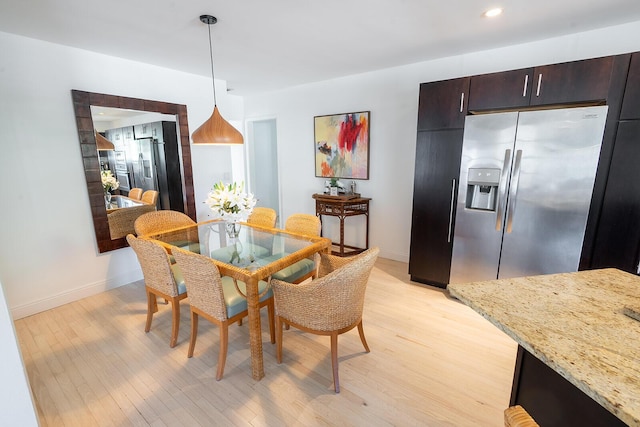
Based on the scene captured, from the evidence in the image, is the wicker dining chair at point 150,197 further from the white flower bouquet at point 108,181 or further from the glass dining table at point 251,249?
the glass dining table at point 251,249

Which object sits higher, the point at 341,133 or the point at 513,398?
the point at 341,133

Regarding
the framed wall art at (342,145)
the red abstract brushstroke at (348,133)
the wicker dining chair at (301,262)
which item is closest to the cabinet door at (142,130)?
the wicker dining chair at (301,262)

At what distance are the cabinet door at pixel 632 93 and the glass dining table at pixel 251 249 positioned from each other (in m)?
2.47

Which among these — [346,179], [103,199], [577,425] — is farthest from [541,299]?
[103,199]

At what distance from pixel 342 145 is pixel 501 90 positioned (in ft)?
6.73

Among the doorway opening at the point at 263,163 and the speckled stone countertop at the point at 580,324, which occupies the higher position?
the doorway opening at the point at 263,163

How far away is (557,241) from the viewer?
93.2 inches

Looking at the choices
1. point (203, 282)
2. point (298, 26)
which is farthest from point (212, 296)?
point (298, 26)

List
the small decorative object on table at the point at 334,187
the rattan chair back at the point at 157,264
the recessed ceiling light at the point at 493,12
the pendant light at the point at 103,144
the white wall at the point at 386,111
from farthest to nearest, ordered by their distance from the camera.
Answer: the small decorative object on table at the point at 334,187 < the pendant light at the point at 103,144 < the white wall at the point at 386,111 < the recessed ceiling light at the point at 493,12 < the rattan chair back at the point at 157,264

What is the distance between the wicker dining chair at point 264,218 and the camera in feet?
9.84

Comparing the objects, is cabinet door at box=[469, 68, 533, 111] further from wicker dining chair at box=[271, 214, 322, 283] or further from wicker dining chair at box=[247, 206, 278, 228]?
wicker dining chair at box=[247, 206, 278, 228]

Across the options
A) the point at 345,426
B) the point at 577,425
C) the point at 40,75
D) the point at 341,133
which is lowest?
the point at 345,426

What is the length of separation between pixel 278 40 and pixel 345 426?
3017 mm

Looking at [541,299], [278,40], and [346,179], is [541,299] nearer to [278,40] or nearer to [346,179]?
[278,40]
